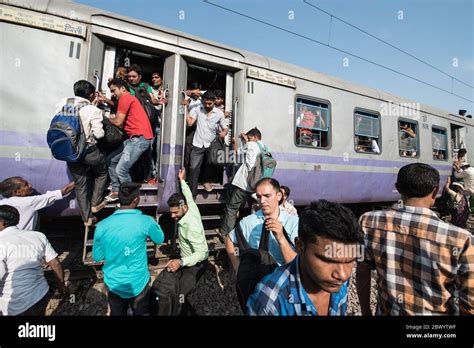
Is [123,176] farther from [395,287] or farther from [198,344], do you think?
[395,287]

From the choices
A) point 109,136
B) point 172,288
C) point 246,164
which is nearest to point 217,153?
point 246,164

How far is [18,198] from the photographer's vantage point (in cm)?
265

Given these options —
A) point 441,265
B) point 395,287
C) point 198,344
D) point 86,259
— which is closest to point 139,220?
point 198,344

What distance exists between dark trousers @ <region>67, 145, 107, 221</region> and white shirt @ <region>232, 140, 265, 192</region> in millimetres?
1928

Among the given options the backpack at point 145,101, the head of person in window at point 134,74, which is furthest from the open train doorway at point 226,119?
the head of person in window at point 134,74

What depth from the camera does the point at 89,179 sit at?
3.14 m

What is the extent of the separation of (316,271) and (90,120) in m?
3.05

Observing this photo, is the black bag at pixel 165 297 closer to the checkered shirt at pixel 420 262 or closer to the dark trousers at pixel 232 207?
the dark trousers at pixel 232 207

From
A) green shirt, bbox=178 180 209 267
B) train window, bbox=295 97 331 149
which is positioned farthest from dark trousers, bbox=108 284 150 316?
train window, bbox=295 97 331 149

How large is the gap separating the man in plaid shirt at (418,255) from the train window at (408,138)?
5648 millimetres

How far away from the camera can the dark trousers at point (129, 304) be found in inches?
87.7

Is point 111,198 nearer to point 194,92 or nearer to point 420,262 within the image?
point 194,92

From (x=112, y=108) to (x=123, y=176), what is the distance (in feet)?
3.54

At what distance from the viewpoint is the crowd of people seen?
1.22 metres
